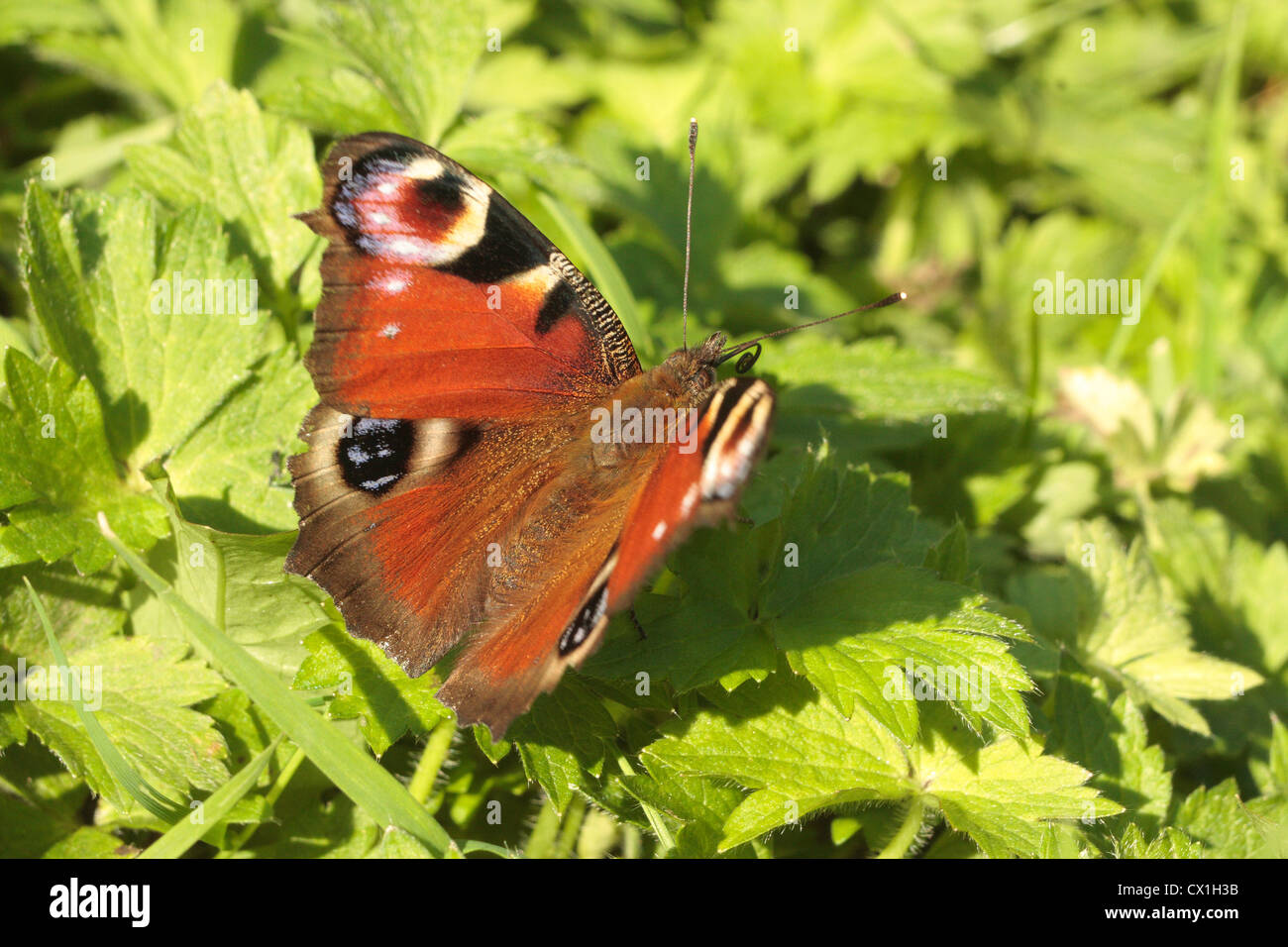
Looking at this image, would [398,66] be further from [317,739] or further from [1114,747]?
[1114,747]

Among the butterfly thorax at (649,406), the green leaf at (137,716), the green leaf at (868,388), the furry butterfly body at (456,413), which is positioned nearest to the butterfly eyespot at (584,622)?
the furry butterfly body at (456,413)

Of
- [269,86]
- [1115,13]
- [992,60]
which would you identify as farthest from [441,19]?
[1115,13]

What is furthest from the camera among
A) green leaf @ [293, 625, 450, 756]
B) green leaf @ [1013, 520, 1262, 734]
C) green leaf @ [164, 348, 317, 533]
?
green leaf @ [1013, 520, 1262, 734]

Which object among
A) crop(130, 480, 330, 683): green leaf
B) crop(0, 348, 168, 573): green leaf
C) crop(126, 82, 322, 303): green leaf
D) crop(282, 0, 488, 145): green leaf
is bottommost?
crop(130, 480, 330, 683): green leaf

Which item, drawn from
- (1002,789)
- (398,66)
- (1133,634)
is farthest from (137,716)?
(1133,634)

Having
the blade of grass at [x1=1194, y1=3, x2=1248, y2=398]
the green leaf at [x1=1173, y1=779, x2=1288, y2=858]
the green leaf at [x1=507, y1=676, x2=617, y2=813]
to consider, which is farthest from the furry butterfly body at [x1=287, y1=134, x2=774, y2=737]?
the blade of grass at [x1=1194, y1=3, x2=1248, y2=398]

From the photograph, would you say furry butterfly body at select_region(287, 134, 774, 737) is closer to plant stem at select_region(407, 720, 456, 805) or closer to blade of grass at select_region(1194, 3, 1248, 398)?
plant stem at select_region(407, 720, 456, 805)
